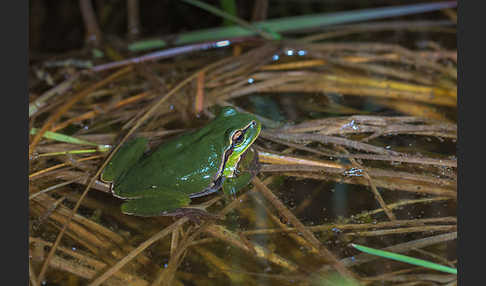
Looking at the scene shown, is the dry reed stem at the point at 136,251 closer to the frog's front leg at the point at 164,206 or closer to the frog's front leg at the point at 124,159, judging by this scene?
the frog's front leg at the point at 164,206

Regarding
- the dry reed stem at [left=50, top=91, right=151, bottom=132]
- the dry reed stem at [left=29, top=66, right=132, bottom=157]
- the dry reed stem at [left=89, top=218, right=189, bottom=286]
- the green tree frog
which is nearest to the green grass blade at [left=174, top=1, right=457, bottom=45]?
the dry reed stem at [left=29, top=66, right=132, bottom=157]

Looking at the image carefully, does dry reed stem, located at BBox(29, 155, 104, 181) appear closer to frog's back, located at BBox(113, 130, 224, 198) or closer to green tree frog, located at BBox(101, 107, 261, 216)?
green tree frog, located at BBox(101, 107, 261, 216)

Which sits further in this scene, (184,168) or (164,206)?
(184,168)

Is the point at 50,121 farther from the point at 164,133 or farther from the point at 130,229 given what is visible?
the point at 130,229

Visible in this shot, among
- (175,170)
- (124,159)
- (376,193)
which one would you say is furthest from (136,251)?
(376,193)

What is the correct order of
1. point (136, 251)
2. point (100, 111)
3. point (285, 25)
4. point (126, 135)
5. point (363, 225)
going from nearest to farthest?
point (136, 251)
point (363, 225)
point (126, 135)
point (100, 111)
point (285, 25)

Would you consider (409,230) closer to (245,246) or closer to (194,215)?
(245,246)

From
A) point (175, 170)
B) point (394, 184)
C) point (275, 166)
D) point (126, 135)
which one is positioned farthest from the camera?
point (126, 135)
